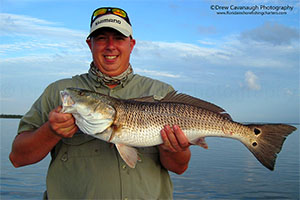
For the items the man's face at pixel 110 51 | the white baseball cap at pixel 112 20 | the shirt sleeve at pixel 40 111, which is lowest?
the shirt sleeve at pixel 40 111

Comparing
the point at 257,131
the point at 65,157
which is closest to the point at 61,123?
the point at 65,157

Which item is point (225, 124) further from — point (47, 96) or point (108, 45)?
point (47, 96)

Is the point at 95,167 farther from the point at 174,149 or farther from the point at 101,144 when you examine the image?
the point at 174,149

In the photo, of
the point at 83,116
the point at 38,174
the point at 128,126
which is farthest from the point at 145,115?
the point at 38,174

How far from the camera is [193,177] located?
12.5 m

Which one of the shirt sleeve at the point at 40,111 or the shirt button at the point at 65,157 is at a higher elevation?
the shirt sleeve at the point at 40,111

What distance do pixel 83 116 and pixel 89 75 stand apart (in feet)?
2.55

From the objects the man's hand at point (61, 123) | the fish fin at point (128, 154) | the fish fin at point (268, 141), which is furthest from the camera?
the fish fin at point (268, 141)

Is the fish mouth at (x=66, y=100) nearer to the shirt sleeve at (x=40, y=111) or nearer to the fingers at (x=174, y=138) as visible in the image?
the shirt sleeve at (x=40, y=111)

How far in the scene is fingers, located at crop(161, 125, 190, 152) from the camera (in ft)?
11.1

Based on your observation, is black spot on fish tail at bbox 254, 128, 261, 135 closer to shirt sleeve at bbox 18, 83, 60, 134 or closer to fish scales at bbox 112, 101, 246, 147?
fish scales at bbox 112, 101, 246, 147

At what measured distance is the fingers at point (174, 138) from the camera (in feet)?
11.1

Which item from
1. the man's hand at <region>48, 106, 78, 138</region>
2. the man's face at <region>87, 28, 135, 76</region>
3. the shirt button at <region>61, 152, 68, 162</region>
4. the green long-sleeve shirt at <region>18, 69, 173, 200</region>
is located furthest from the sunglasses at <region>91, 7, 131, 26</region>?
the shirt button at <region>61, 152, 68, 162</region>

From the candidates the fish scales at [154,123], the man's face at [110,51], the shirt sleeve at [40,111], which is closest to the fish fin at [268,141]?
the fish scales at [154,123]
